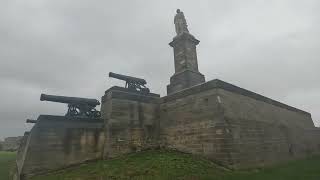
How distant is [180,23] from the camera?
18.4 m

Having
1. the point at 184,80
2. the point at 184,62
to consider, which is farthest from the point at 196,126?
the point at 184,62

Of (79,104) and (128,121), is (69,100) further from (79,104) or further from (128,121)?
(128,121)

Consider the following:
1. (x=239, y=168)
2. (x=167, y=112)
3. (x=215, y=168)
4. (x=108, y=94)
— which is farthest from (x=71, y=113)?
(x=239, y=168)

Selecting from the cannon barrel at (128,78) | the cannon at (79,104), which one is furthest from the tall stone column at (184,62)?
the cannon at (79,104)

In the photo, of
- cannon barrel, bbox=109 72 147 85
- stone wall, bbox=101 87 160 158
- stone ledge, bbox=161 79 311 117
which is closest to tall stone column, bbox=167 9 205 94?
stone ledge, bbox=161 79 311 117

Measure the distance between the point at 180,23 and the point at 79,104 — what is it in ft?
30.7

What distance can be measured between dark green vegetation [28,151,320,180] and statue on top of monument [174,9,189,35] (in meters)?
9.73

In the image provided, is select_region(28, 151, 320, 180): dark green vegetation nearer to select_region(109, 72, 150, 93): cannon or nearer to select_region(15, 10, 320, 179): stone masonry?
select_region(15, 10, 320, 179): stone masonry

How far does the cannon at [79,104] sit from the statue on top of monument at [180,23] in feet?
26.6

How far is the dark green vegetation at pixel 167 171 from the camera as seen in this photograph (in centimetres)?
859

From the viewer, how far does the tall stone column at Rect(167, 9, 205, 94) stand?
16.6 m

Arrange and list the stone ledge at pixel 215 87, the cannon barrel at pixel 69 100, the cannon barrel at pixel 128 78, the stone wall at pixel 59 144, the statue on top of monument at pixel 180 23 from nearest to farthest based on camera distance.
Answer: the stone wall at pixel 59 144 → the stone ledge at pixel 215 87 → the cannon barrel at pixel 69 100 → the cannon barrel at pixel 128 78 → the statue on top of monument at pixel 180 23

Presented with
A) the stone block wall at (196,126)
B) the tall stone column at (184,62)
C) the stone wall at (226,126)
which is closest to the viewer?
the stone block wall at (196,126)

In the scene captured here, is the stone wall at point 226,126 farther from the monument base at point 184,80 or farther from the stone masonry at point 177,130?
the monument base at point 184,80
